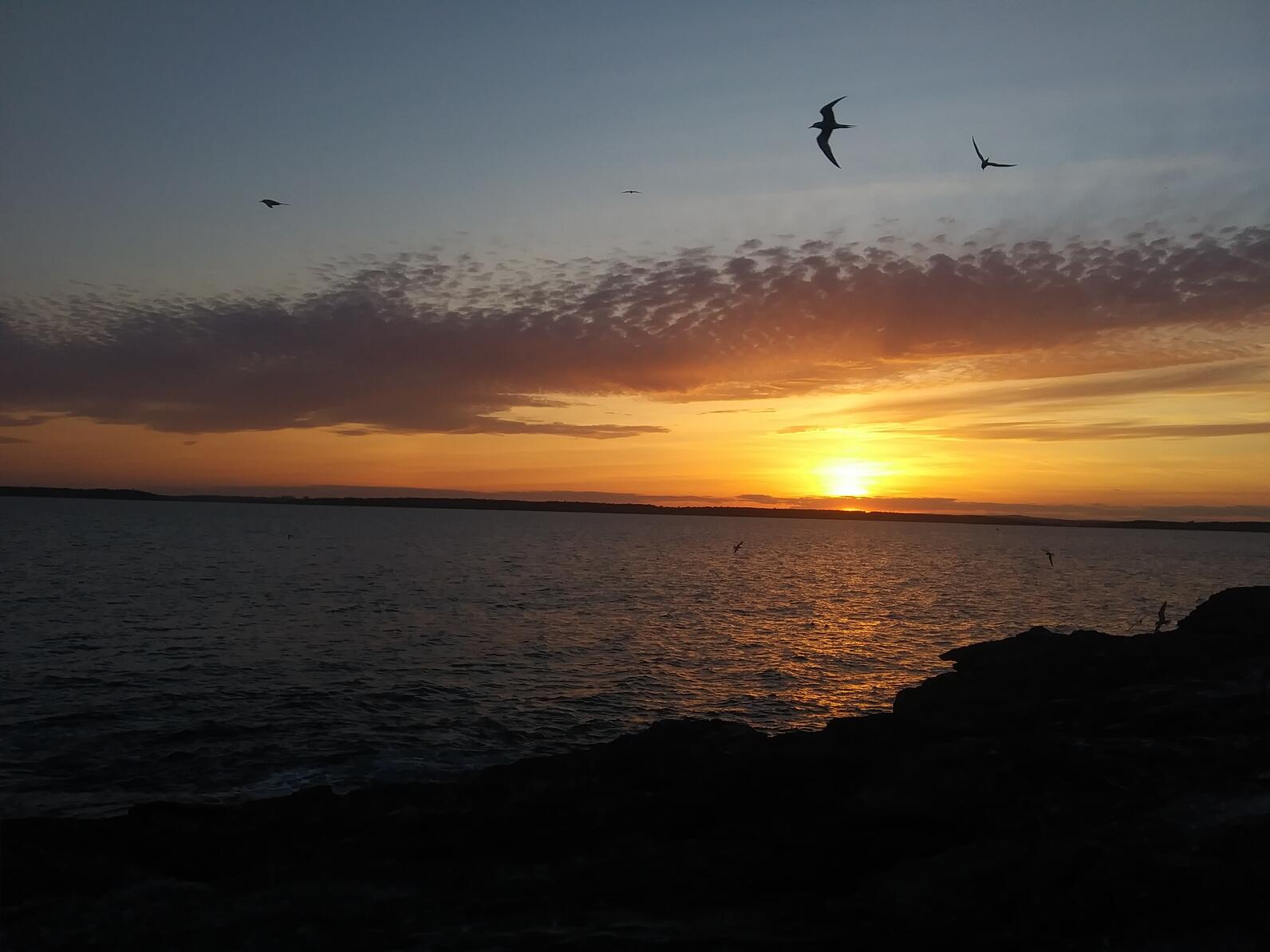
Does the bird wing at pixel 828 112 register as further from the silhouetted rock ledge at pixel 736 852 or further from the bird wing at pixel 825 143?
the silhouetted rock ledge at pixel 736 852

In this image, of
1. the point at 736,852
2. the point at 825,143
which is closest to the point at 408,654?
the point at 736,852

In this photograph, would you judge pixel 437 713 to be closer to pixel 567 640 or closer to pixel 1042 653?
pixel 567 640

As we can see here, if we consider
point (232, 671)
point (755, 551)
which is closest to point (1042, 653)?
point (232, 671)

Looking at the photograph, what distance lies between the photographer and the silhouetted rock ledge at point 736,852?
10.5m

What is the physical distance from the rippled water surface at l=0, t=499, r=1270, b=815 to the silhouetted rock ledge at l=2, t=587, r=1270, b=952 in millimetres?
4789

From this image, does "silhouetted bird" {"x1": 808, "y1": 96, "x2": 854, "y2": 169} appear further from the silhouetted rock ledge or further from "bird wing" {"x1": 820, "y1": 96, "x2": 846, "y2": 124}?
the silhouetted rock ledge

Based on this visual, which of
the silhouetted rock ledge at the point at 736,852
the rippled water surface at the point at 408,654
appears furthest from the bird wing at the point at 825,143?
the rippled water surface at the point at 408,654

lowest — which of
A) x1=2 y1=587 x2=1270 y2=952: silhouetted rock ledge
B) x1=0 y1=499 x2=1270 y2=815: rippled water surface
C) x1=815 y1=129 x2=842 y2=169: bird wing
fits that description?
x1=0 y1=499 x2=1270 y2=815: rippled water surface

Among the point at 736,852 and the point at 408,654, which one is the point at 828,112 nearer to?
the point at 736,852

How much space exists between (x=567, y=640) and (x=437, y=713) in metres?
14.4

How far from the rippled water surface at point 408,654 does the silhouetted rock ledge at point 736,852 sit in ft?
15.7

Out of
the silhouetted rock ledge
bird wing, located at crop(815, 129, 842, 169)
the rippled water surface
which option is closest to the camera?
the silhouetted rock ledge

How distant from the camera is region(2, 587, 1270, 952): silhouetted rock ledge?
412 inches

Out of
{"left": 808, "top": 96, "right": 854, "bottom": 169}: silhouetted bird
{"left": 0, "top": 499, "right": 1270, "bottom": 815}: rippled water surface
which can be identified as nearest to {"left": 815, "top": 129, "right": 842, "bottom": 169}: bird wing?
{"left": 808, "top": 96, "right": 854, "bottom": 169}: silhouetted bird
